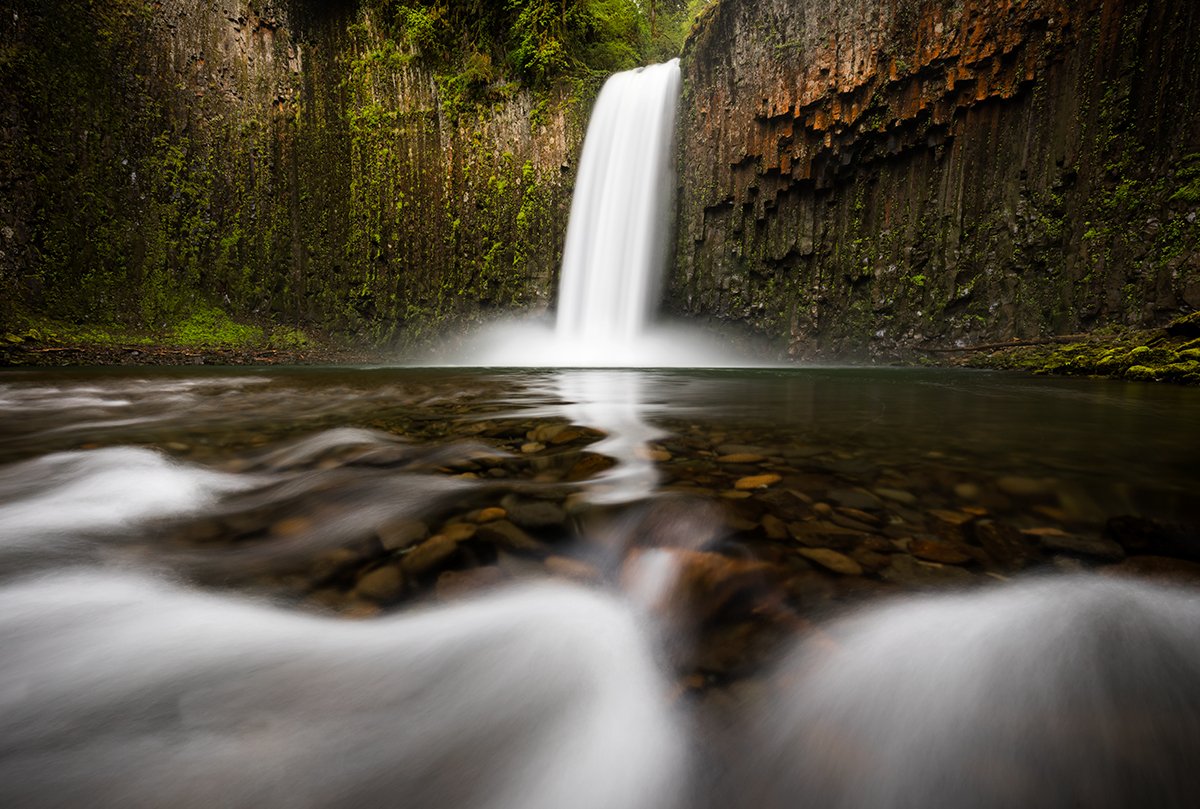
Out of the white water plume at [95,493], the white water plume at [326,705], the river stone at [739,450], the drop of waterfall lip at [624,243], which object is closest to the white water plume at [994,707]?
the white water plume at [326,705]

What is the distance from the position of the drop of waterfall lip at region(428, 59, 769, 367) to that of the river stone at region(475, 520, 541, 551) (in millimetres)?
10642

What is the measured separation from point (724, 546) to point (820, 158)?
10637 mm

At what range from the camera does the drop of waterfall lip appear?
12484mm

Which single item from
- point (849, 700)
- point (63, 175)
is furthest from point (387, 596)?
point (63, 175)

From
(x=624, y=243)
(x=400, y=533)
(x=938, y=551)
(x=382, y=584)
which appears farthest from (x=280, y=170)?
(x=938, y=551)

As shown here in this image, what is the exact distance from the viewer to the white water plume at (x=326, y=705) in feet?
2.37

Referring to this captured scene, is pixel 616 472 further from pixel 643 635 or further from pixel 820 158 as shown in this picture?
pixel 820 158

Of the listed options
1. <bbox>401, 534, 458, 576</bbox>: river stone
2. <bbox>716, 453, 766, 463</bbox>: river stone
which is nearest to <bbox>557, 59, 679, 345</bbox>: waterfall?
<bbox>716, 453, 766, 463</bbox>: river stone

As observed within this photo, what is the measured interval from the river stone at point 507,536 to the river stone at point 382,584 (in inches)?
9.2

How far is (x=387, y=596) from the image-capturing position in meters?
1.21

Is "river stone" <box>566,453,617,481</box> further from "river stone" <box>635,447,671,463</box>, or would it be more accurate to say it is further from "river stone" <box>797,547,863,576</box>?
"river stone" <box>797,547,863,576</box>

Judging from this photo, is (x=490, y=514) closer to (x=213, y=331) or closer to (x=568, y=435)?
(x=568, y=435)

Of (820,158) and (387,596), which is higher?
(820,158)

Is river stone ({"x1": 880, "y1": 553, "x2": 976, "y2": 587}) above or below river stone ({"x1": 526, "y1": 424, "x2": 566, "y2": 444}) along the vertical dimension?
below
